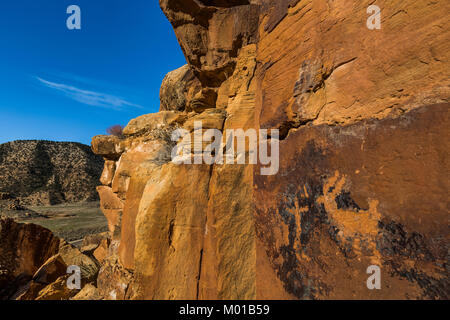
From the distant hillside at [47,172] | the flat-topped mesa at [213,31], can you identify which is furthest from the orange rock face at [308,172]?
the distant hillside at [47,172]

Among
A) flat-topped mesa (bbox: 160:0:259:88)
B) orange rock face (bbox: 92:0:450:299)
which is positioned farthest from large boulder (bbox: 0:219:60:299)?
flat-topped mesa (bbox: 160:0:259:88)

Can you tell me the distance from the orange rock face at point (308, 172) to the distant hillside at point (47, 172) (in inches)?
1526

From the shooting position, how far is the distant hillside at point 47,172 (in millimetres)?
33156

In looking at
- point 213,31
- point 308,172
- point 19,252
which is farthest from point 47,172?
point 308,172

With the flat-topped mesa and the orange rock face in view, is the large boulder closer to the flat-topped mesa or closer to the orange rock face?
the orange rock face

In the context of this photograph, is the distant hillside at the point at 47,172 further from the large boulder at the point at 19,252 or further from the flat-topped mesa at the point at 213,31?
the flat-topped mesa at the point at 213,31

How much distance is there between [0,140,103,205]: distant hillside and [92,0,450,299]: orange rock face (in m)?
38.8

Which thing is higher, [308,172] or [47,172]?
[308,172]

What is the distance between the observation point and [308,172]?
1.68 metres

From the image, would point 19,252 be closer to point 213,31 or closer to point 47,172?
→ point 213,31

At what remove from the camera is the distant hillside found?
3316cm

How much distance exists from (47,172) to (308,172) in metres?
50.5

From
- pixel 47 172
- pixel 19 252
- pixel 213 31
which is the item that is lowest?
pixel 19 252
